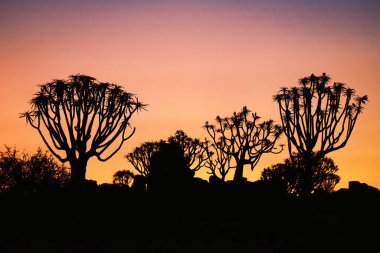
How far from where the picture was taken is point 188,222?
16.4m

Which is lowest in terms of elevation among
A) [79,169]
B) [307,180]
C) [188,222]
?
[188,222]

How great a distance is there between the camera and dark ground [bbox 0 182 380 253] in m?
14.3

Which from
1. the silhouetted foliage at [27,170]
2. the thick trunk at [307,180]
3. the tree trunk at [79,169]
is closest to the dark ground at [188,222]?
the thick trunk at [307,180]

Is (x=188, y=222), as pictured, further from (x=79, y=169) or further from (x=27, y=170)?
(x=27, y=170)

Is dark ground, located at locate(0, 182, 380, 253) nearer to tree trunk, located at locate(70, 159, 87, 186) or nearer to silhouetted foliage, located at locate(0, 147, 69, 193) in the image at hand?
tree trunk, located at locate(70, 159, 87, 186)

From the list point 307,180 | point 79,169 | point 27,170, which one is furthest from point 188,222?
point 27,170

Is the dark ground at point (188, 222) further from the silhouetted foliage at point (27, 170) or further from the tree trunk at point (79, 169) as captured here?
the silhouetted foliage at point (27, 170)

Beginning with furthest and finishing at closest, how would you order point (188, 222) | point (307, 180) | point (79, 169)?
1. point (307, 180)
2. point (79, 169)
3. point (188, 222)

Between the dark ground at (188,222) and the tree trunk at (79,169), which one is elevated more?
the tree trunk at (79,169)

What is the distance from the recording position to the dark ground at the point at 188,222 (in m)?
14.3

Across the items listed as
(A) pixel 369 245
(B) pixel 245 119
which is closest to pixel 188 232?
(A) pixel 369 245

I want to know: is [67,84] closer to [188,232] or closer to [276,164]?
[188,232]

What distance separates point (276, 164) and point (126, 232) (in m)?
34.6

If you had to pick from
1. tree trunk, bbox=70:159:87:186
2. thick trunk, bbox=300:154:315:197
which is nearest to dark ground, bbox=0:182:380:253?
thick trunk, bbox=300:154:315:197
